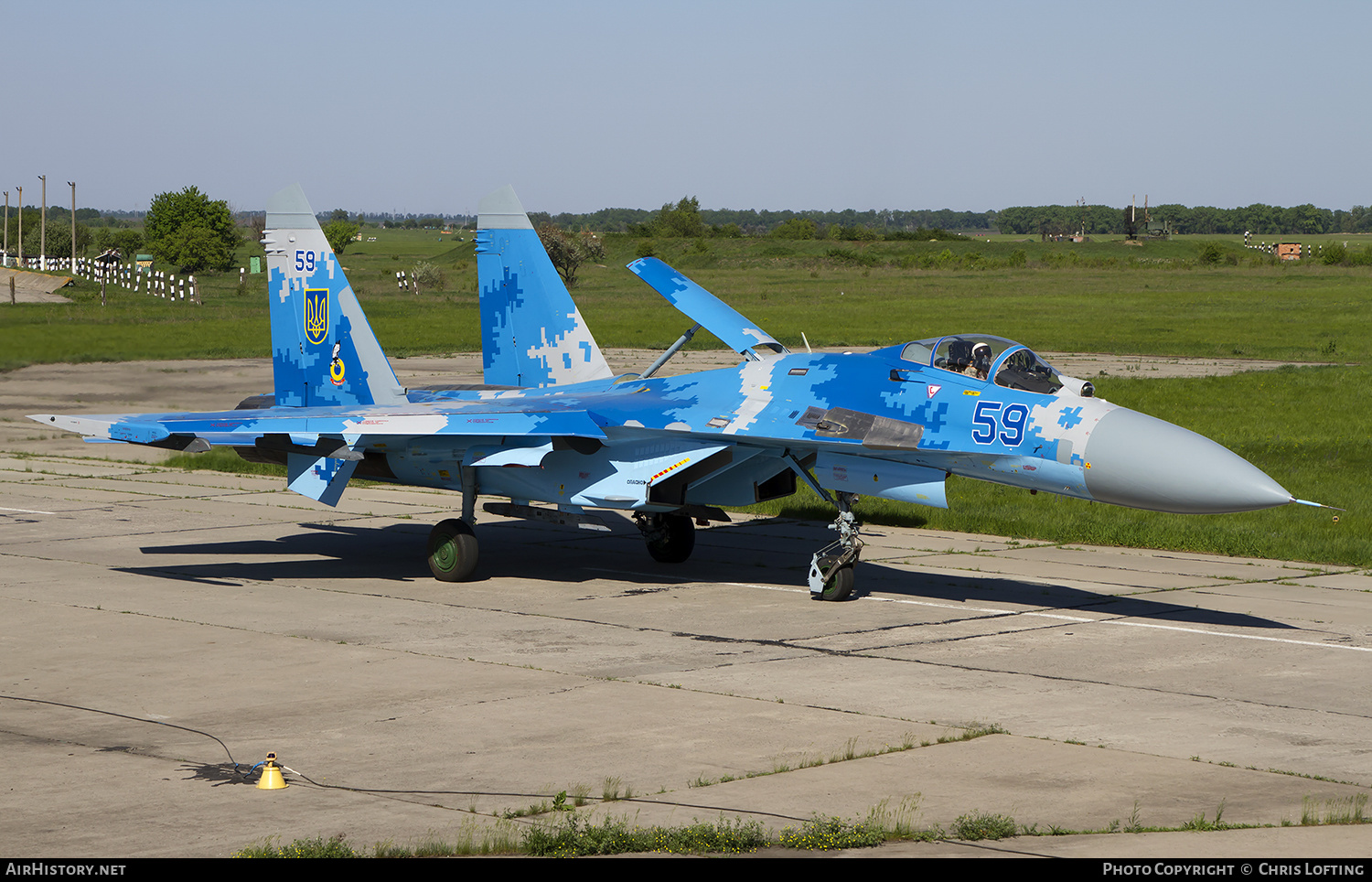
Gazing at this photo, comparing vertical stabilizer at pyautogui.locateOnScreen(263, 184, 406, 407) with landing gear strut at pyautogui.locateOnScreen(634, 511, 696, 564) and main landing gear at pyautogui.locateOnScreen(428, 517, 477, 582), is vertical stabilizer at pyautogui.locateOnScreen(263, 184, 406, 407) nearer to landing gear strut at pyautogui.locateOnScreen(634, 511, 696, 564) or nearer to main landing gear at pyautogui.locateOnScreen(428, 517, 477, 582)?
main landing gear at pyautogui.locateOnScreen(428, 517, 477, 582)

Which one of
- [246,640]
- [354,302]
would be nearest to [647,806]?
[246,640]

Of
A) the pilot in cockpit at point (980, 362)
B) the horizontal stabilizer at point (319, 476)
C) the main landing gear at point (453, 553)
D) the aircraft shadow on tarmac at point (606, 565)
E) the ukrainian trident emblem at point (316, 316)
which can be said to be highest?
the ukrainian trident emblem at point (316, 316)

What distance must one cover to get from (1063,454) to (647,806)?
6.51m

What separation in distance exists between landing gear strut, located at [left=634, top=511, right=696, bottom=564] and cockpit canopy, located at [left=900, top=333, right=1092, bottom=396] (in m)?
4.27

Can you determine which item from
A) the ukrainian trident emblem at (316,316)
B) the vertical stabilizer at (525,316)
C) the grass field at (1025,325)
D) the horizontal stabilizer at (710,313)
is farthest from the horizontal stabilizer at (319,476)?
the grass field at (1025,325)

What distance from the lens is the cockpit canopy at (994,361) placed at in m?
13.7

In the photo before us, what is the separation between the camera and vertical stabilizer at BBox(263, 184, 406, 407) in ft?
59.2

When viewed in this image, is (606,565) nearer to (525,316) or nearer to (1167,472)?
(525,316)

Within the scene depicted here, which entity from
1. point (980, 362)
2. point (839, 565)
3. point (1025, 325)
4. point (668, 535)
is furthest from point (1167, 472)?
point (1025, 325)

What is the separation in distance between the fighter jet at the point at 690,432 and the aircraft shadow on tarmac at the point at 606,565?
0.78 meters

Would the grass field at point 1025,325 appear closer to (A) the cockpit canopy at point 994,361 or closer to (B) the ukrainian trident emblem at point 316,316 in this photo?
(A) the cockpit canopy at point 994,361

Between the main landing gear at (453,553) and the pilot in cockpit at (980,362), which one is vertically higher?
the pilot in cockpit at (980,362)
